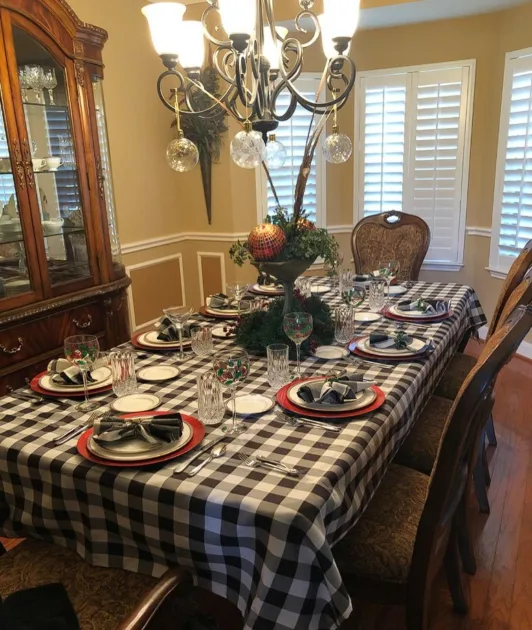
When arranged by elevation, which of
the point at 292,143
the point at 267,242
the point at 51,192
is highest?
the point at 292,143

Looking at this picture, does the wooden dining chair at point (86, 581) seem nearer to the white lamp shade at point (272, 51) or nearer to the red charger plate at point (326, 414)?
the red charger plate at point (326, 414)

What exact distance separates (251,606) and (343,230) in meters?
3.82

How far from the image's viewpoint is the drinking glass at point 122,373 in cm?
156

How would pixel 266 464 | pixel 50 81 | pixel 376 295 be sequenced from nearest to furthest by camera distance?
pixel 266 464 < pixel 376 295 < pixel 50 81

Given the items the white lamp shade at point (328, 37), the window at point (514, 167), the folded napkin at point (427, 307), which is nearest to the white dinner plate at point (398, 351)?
the folded napkin at point (427, 307)

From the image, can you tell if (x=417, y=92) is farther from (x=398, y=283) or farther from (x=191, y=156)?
(x=191, y=156)

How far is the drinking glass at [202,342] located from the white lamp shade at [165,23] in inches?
40.2

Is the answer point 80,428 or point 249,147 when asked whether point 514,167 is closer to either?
point 249,147

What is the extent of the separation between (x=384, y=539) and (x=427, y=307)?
1.17 meters

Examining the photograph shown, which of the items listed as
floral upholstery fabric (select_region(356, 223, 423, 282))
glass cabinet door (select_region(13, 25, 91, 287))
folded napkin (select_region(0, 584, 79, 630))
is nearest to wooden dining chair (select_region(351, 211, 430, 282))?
floral upholstery fabric (select_region(356, 223, 423, 282))

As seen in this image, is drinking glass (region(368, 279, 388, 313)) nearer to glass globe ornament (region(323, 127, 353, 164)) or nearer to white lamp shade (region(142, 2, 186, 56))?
glass globe ornament (region(323, 127, 353, 164))

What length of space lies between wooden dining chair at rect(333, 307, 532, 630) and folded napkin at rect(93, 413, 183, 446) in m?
0.52

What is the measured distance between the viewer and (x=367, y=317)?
91.3 inches

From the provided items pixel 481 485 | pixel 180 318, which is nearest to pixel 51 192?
pixel 180 318
